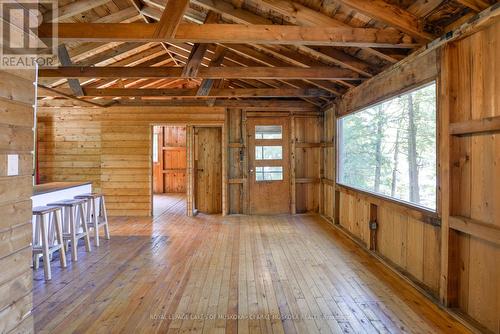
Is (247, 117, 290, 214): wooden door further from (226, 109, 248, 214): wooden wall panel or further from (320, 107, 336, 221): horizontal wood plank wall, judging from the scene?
(320, 107, 336, 221): horizontal wood plank wall

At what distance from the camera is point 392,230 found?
3781 millimetres

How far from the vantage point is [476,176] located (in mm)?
2422

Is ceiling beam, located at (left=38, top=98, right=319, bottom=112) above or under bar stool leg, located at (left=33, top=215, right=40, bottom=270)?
→ above

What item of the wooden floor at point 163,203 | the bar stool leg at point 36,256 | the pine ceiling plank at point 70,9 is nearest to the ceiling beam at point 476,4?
the pine ceiling plank at point 70,9

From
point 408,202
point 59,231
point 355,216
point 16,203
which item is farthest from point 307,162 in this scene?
point 16,203

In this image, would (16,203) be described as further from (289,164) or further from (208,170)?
(289,164)

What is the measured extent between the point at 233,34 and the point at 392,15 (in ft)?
4.89

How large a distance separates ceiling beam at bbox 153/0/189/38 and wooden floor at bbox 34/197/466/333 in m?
2.53

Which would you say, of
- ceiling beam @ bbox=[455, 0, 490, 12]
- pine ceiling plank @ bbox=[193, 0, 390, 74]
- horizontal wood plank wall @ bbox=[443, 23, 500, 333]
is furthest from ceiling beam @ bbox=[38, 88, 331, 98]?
ceiling beam @ bbox=[455, 0, 490, 12]

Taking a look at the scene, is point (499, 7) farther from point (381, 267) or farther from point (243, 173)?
point (243, 173)

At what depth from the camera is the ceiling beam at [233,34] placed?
292cm

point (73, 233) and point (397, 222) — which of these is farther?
point (73, 233)

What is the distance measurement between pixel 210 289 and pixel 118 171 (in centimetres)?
483

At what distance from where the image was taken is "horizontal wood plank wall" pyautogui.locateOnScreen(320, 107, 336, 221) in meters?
6.11
